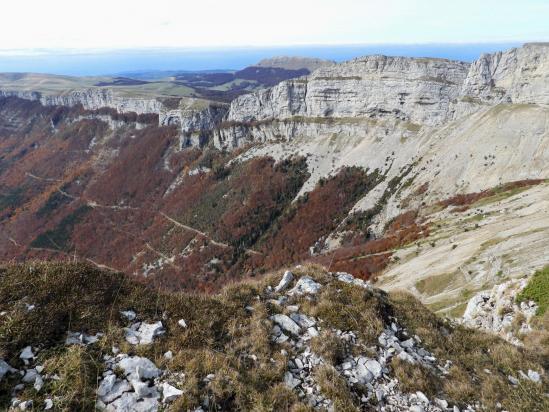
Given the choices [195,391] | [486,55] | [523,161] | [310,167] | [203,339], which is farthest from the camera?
[310,167]

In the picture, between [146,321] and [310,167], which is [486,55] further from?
[146,321]

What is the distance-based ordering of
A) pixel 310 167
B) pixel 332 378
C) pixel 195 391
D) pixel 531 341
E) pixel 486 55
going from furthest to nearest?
pixel 310 167
pixel 486 55
pixel 531 341
pixel 332 378
pixel 195 391

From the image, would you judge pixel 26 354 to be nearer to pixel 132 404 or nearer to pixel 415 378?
pixel 132 404

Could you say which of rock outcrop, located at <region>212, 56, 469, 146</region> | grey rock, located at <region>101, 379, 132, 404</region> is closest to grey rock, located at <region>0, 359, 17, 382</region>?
grey rock, located at <region>101, 379, 132, 404</region>

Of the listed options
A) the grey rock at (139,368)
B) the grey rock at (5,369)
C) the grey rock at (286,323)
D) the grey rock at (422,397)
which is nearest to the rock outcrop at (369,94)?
the grey rock at (286,323)

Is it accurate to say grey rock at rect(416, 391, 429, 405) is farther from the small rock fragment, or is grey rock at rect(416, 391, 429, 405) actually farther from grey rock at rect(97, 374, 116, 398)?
grey rock at rect(97, 374, 116, 398)

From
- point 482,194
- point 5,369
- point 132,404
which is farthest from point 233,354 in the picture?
point 482,194

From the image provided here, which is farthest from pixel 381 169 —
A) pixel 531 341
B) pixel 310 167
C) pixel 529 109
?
pixel 531 341

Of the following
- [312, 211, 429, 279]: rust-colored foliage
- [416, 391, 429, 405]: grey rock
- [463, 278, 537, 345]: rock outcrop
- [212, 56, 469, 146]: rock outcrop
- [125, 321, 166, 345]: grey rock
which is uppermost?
[212, 56, 469, 146]: rock outcrop

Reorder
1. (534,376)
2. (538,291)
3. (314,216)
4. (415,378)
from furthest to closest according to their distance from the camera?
1. (314,216)
2. (538,291)
3. (534,376)
4. (415,378)
